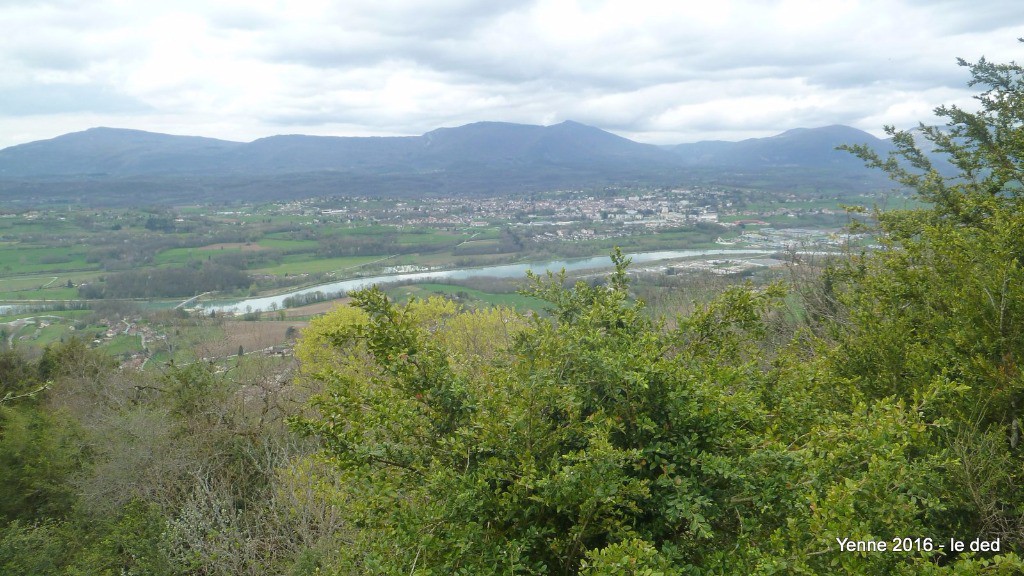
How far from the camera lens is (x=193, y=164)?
157 meters

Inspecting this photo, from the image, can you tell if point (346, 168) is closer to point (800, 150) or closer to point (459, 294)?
point (800, 150)

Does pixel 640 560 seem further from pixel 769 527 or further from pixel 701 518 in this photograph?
pixel 769 527

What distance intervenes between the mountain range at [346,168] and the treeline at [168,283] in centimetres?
5946

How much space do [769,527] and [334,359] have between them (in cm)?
1480

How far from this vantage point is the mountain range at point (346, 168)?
336ft

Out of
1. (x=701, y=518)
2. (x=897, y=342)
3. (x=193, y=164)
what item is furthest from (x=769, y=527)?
(x=193, y=164)

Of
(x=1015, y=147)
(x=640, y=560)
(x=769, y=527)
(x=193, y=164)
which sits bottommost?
(x=769, y=527)

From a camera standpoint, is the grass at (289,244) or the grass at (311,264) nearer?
the grass at (311,264)

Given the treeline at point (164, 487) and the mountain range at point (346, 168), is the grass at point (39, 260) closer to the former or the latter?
the treeline at point (164, 487)

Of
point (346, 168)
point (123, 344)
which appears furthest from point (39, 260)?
point (346, 168)

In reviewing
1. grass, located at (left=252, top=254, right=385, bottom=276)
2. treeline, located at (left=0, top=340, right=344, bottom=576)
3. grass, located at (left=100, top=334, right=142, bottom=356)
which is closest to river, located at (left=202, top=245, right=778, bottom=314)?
grass, located at (left=252, top=254, right=385, bottom=276)

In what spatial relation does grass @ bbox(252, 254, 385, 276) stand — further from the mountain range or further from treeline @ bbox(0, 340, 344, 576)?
the mountain range

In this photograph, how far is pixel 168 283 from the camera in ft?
149

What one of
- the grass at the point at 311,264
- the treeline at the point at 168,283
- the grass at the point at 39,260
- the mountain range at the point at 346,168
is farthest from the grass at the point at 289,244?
the mountain range at the point at 346,168
